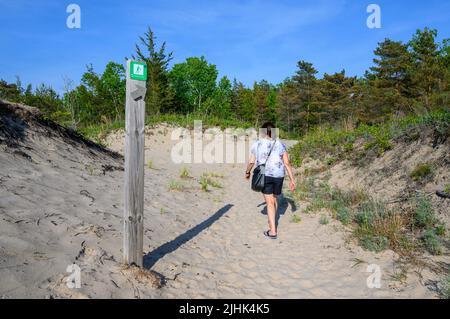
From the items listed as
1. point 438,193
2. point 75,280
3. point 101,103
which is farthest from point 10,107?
point 101,103

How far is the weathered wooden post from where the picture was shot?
3184 millimetres

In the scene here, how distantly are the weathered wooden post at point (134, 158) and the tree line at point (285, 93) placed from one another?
1704cm

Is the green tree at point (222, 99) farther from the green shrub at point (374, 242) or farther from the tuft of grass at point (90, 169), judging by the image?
the green shrub at point (374, 242)

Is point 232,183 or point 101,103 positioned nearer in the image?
point 232,183

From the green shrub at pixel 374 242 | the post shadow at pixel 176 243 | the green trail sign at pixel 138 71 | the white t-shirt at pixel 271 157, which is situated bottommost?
the post shadow at pixel 176 243

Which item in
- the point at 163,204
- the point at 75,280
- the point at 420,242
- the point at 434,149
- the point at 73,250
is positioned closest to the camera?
the point at 75,280

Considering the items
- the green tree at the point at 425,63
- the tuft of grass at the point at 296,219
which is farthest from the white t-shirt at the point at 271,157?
the green tree at the point at 425,63

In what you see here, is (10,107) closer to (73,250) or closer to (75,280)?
(73,250)

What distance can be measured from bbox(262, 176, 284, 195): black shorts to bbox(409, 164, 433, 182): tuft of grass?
3402 mm

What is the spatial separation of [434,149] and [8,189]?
334 inches

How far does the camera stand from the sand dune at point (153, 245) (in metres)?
3.11

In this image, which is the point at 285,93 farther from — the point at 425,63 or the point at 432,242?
the point at 432,242

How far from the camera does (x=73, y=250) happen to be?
3.45 metres

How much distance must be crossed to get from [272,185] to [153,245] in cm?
230
